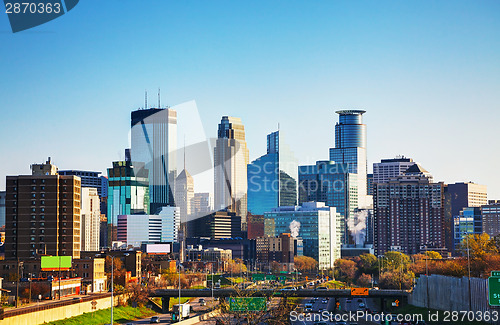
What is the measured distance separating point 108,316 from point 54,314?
82.8ft

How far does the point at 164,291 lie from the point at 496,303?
393 ft

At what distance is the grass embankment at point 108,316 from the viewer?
151250 mm

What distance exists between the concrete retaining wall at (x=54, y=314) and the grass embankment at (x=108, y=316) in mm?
963

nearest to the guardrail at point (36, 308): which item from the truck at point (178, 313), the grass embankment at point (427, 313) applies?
the truck at point (178, 313)

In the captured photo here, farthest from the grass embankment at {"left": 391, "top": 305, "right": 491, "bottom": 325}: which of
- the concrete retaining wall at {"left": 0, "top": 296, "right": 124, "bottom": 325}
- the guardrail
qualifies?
the guardrail

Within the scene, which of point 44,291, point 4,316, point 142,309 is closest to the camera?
point 4,316

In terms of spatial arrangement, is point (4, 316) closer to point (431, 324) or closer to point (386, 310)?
point (431, 324)

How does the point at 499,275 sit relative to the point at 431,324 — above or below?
above

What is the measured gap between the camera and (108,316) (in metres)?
170

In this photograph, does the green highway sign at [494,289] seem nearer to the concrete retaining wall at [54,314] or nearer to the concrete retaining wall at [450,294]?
the concrete retaining wall at [450,294]

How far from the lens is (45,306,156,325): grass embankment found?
15125 centimetres

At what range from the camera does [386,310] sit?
198 metres

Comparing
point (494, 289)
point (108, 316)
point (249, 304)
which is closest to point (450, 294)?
point (249, 304)

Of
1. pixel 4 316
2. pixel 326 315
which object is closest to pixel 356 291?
pixel 326 315
